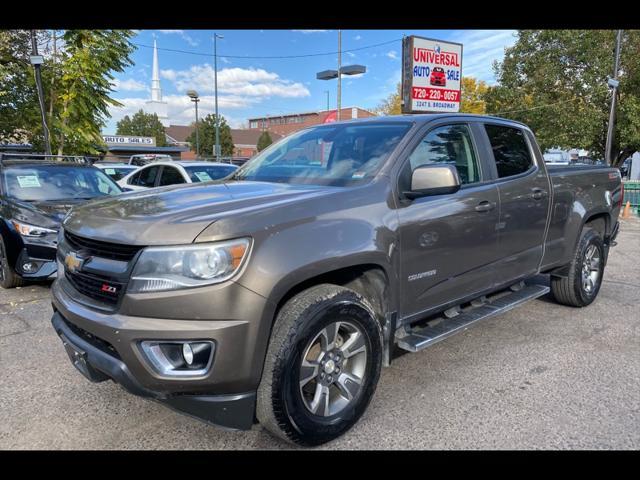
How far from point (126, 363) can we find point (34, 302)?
3.93 metres

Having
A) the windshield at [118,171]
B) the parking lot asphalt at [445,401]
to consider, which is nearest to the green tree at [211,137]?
the windshield at [118,171]

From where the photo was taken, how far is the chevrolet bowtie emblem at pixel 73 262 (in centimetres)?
255

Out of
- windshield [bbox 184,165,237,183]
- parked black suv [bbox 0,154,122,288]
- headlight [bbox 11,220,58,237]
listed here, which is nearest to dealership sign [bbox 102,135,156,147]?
windshield [bbox 184,165,237,183]

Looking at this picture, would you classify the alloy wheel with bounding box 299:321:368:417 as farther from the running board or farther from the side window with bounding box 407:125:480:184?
the side window with bounding box 407:125:480:184

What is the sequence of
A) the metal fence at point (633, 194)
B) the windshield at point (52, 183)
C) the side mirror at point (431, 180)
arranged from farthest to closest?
the metal fence at point (633, 194) < the windshield at point (52, 183) < the side mirror at point (431, 180)

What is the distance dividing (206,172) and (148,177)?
152cm

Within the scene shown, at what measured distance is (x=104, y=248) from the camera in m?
2.44

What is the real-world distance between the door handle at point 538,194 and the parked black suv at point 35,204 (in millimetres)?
5166

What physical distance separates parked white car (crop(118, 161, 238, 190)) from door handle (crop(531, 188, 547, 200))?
5.64 metres

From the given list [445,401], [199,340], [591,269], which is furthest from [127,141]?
[199,340]

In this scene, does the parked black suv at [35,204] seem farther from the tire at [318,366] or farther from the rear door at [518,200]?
the rear door at [518,200]

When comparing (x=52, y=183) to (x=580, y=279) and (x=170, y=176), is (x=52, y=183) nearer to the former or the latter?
(x=170, y=176)

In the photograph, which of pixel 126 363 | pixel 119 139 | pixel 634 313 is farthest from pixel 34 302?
pixel 119 139
